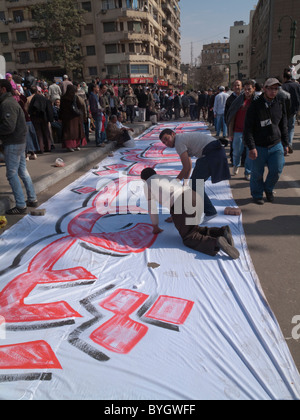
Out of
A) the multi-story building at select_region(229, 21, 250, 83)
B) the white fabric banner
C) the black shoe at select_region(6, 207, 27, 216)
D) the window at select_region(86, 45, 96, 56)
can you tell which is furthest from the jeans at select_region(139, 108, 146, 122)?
the multi-story building at select_region(229, 21, 250, 83)

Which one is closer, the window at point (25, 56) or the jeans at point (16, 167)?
the jeans at point (16, 167)

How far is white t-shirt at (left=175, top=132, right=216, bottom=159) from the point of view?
4145 mm

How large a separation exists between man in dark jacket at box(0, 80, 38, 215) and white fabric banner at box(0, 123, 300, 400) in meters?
0.77

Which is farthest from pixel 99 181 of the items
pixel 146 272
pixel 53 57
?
pixel 53 57

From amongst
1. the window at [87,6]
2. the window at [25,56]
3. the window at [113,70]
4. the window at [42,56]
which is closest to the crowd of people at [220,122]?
the window at [113,70]

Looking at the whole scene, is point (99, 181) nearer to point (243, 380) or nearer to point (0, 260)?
point (0, 260)

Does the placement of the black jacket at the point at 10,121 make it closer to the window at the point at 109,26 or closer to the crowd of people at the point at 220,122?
the crowd of people at the point at 220,122

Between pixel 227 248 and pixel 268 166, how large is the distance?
7.30 feet

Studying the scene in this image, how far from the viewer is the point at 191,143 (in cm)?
421

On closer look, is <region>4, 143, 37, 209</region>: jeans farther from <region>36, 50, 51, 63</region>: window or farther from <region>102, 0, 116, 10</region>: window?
<region>36, 50, 51, 63</region>: window

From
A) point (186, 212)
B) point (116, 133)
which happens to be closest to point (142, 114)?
point (116, 133)

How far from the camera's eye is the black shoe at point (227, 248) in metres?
3.23

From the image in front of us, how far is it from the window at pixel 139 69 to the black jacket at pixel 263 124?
4305 centimetres
